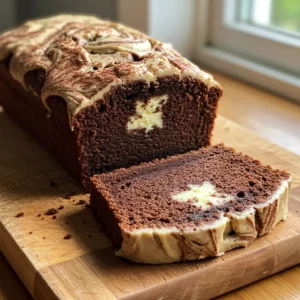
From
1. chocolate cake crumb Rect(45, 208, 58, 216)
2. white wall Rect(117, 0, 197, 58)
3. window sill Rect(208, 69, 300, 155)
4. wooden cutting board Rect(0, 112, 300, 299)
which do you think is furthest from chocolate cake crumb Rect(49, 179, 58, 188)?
white wall Rect(117, 0, 197, 58)

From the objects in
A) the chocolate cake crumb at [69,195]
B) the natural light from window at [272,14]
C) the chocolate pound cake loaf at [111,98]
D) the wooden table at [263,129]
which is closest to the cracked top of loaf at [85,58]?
the chocolate pound cake loaf at [111,98]

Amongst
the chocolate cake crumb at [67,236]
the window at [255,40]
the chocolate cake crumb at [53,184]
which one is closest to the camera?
the chocolate cake crumb at [67,236]

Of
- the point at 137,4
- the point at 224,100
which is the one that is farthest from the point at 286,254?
the point at 137,4

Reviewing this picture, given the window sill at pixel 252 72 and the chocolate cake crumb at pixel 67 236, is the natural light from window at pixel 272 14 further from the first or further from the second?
the chocolate cake crumb at pixel 67 236

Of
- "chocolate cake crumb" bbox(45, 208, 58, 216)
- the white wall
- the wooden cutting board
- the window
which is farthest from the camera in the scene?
the white wall

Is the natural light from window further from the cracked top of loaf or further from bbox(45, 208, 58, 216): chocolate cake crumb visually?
bbox(45, 208, 58, 216): chocolate cake crumb

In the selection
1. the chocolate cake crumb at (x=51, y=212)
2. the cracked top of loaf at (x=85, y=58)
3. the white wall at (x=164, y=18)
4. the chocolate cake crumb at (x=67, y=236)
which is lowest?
the chocolate cake crumb at (x=51, y=212)

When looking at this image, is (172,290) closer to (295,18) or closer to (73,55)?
(73,55)
